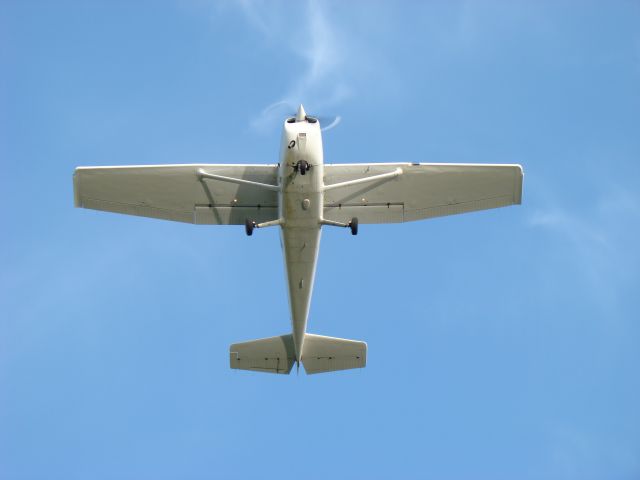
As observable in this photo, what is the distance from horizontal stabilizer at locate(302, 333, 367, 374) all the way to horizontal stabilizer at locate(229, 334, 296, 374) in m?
0.49

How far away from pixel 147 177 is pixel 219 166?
6.89 ft

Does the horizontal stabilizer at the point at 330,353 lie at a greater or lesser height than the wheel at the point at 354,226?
lesser

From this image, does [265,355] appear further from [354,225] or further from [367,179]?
[367,179]

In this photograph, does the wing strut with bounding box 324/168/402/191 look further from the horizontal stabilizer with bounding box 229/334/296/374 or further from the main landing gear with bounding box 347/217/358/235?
the horizontal stabilizer with bounding box 229/334/296/374

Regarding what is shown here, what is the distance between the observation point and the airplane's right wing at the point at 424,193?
28.8 meters

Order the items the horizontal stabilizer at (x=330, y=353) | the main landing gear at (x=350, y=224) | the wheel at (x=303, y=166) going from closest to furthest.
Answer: the wheel at (x=303, y=166) < the main landing gear at (x=350, y=224) < the horizontal stabilizer at (x=330, y=353)

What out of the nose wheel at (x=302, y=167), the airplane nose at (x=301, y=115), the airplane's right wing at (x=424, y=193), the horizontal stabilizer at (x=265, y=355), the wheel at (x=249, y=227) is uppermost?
the airplane nose at (x=301, y=115)

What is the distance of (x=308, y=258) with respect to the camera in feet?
90.1

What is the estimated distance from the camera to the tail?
2973cm

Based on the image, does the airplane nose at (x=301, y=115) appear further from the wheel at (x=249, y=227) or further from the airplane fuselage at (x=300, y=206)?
the wheel at (x=249, y=227)

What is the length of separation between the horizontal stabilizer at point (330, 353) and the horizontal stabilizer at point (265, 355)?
487 millimetres

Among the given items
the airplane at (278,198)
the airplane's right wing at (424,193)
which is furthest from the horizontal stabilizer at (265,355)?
the airplane's right wing at (424,193)

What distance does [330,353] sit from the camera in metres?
29.8

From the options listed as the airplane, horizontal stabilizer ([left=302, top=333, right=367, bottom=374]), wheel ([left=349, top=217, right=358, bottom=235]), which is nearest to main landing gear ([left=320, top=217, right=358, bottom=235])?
wheel ([left=349, top=217, right=358, bottom=235])
